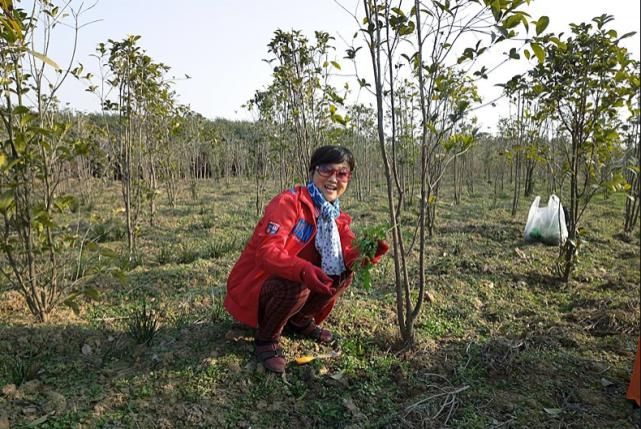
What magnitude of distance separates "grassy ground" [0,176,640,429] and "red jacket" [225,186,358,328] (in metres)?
0.35

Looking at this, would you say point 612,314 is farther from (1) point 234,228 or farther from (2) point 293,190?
(1) point 234,228

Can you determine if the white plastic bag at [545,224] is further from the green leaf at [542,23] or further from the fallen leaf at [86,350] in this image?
the fallen leaf at [86,350]

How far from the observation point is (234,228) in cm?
646

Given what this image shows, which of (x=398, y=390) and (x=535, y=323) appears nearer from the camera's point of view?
(x=398, y=390)

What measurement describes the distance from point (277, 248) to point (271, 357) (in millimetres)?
653

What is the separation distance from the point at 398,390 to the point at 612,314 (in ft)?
5.91

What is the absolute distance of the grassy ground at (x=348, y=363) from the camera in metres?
2.00

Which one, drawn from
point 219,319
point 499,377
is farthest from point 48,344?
point 499,377

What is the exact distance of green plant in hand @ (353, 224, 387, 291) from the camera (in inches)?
77.5

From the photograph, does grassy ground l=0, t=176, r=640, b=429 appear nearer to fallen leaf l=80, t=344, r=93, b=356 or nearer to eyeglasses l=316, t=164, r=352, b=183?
fallen leaf l=80, t=344, r=93, b=356

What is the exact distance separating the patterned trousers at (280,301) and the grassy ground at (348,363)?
23cm

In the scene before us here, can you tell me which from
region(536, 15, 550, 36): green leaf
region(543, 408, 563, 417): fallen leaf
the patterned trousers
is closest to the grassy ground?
region(543, 408, 563, 417): fallen leaf

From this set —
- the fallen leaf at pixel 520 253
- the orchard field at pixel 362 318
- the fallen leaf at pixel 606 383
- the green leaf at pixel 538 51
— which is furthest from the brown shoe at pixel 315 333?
the fallen leaf at pixel 520 253

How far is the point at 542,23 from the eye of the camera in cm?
186
